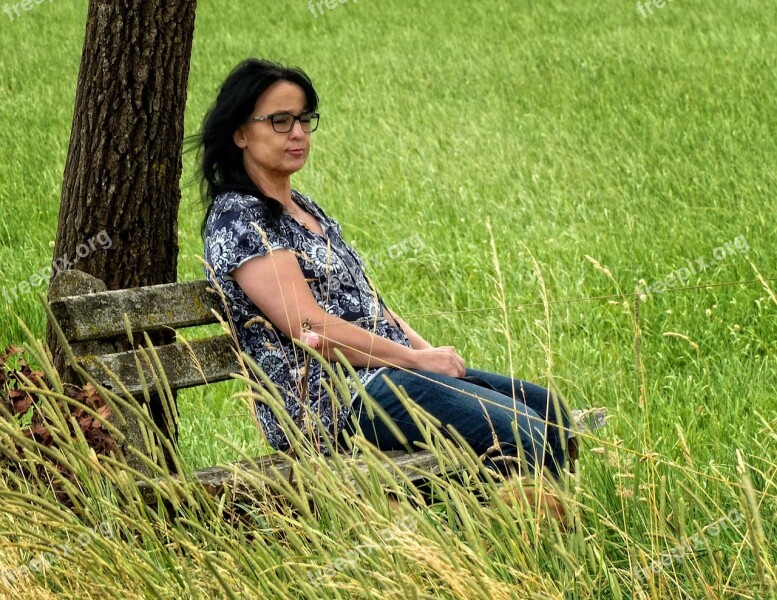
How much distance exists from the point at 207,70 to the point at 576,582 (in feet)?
36.1

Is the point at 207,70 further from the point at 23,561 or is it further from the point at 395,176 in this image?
the point at 23,561

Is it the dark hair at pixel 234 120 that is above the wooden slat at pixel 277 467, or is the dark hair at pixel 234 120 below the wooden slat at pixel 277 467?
above

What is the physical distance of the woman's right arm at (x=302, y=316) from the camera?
11.2ft

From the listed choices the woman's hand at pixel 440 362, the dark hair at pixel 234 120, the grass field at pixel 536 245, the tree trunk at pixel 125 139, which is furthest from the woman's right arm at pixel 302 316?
the tree trunk at pixel 125 139

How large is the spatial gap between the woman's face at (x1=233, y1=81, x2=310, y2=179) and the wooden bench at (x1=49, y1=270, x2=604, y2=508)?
0.45 m

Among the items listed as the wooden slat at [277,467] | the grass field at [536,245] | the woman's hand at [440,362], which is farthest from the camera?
the woman's hand at [440,362]

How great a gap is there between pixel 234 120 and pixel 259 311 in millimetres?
648

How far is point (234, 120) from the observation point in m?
3.76

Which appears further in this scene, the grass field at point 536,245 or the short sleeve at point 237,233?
the short sleeve at point 237,233

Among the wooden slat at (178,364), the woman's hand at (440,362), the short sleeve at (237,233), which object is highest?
the short sleeve at (237,233)

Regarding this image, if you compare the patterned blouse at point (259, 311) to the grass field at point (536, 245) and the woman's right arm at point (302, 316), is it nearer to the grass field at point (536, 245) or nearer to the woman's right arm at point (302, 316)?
the woman's right arm at point (302, 316)

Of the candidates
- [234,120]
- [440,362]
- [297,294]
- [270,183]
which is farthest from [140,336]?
[440,362]

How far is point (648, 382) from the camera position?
16.4 feet

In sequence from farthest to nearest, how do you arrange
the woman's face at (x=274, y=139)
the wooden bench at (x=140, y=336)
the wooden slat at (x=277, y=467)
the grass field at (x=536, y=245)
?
the woman's face at (x=274, y=139), the wooden bench at (x=140, y=336), the wooden slat at (x=277, y=467), the grass field at (x=536, y=245)
